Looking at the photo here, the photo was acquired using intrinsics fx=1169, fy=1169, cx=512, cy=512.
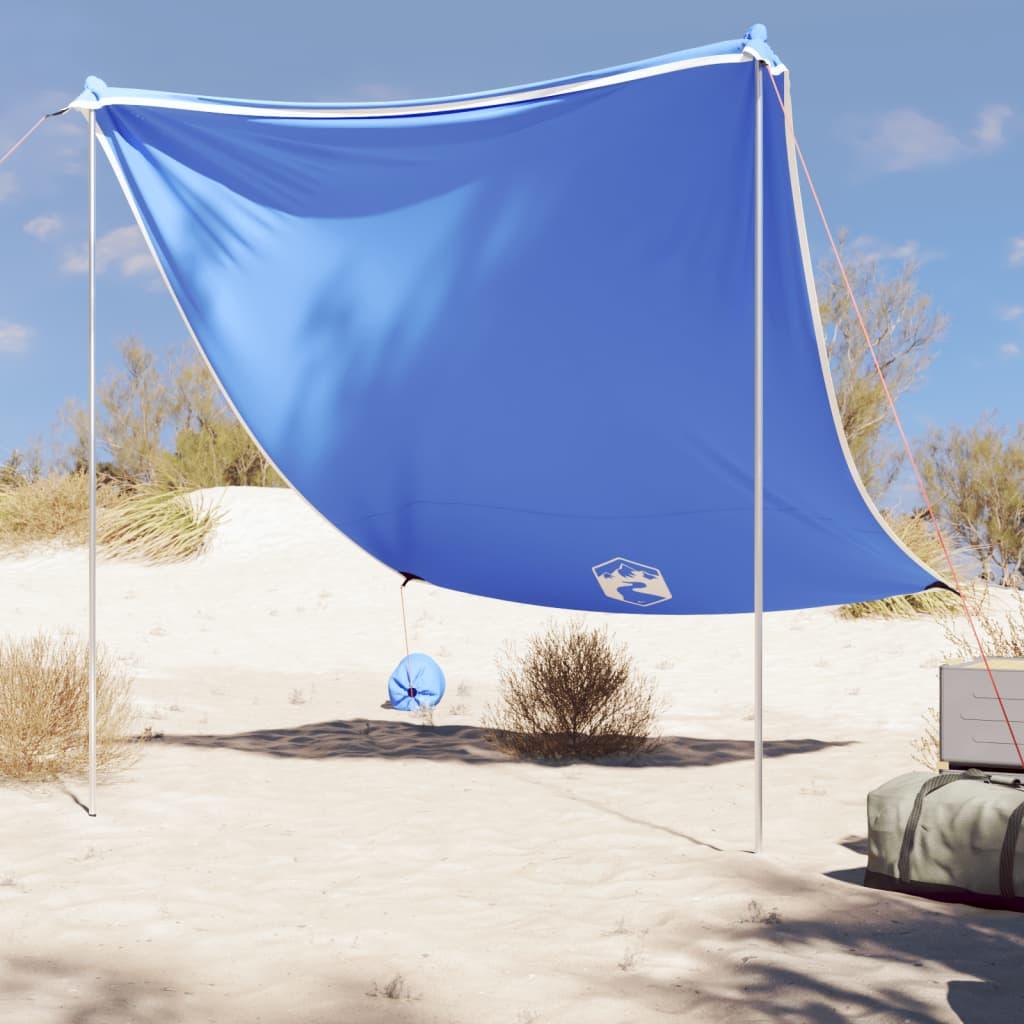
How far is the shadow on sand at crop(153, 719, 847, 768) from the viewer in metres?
7.07

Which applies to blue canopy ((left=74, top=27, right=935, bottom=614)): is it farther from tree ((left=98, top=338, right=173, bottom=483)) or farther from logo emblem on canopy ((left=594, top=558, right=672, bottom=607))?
tree ((left=98, top=338, right=173, bottom=483))

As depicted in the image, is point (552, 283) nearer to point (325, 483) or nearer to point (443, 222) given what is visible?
point (443, 222)

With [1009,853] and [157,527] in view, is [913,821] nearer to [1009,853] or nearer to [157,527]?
[1009,853]

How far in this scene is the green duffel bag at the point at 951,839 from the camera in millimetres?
3869

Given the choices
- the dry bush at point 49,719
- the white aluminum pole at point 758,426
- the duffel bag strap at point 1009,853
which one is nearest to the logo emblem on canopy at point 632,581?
the white aluminum pole at point 758,426

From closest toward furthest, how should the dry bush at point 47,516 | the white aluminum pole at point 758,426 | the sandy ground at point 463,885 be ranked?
1. the sandy ground at point 463,885
2. the white aluminum pole at point 758,426
3. the dry bush at point 47,516

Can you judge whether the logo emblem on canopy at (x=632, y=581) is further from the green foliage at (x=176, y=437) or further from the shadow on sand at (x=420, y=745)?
the green foliage at (x=176, y=437)

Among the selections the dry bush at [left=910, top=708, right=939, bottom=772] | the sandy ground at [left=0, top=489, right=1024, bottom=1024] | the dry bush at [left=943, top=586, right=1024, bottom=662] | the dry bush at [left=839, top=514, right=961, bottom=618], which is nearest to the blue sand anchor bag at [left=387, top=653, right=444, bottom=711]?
the sandy ground at [left=0, top=489, right=1024, bottom=1024]

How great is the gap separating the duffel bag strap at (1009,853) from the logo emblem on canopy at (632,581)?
8.07ft

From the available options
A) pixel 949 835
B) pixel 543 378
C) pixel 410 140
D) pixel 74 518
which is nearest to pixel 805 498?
pixel 543 378

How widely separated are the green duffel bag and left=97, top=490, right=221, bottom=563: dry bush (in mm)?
14286

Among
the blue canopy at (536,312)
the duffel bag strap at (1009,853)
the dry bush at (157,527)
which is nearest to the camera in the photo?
the duffel bag strap at (1009,853)

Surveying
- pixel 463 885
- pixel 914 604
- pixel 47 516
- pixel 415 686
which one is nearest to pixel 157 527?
pixel 47 516

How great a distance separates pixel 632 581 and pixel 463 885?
2.25 metres
